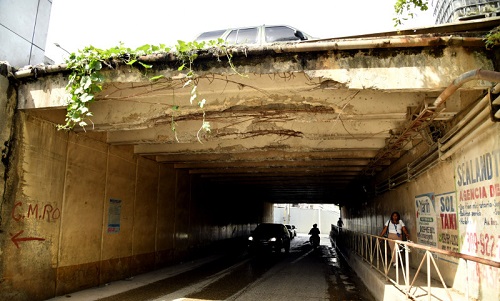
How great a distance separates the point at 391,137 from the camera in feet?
27.9

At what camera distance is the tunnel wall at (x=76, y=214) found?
6.93 meters

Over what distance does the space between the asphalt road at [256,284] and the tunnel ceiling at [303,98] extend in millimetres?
3691

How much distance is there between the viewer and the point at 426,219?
8219mm

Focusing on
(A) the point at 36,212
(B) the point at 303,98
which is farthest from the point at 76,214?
(B) the point at 303,98

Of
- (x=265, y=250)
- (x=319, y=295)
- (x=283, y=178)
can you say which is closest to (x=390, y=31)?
(x=319, y=295)

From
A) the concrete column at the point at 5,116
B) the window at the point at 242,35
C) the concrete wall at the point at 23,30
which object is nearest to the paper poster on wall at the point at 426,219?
the window at the point at 242,35

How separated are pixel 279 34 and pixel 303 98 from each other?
3.97 metres

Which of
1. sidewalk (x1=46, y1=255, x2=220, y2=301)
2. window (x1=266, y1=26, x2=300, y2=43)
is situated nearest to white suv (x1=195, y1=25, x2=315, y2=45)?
window (x1=266, y1=26, x2=300, y2=43)

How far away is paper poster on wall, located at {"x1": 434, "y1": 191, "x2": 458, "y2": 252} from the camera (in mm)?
6594

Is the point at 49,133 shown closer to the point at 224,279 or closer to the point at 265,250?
the point at 224,279

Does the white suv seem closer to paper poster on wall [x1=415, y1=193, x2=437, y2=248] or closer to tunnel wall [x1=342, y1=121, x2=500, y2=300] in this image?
tunnel wall [x1=342, y1=121, x2=500, y2=300]

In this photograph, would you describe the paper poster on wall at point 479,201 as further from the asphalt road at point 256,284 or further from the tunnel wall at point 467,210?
the asphalt road at point 256,284

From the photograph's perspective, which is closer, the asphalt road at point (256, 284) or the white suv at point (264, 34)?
the asphalt road at point (256, 284)

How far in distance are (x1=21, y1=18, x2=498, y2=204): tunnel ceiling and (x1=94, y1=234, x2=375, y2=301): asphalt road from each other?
3691 millimetres
